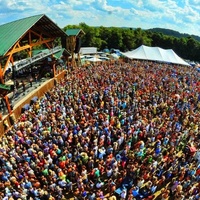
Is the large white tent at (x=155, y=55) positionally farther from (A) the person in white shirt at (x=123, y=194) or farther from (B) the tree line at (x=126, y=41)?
(A) the person in white shirt at (x=123, y=194)

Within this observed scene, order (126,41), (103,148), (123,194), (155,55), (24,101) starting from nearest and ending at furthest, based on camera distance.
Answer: (123,194), (103,148), (24,101), (155,55), (126,41)

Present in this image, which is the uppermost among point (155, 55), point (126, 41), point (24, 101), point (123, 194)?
point (126, 41)

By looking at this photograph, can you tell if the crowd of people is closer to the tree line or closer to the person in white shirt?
the person in white shirt

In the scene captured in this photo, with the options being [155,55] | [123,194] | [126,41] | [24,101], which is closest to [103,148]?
[123,194]

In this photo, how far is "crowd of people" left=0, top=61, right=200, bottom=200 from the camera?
1012cm

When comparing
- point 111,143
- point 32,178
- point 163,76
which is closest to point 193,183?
point 111,143

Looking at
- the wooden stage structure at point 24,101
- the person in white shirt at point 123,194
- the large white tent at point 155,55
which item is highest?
the large white tent at point 155,55

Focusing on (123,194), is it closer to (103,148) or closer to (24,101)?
(103,148)

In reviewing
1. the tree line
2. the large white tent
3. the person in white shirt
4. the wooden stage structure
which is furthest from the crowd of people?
the tree line

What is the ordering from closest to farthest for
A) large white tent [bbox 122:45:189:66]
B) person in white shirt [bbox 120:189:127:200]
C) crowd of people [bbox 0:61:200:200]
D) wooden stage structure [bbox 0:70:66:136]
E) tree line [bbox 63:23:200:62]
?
1. person in white shirt [bbox 120:189:127:200]
2. crowd of people [bbox 0:61:200:200]
3. wooden stage structure [bbox 0:70:66:136]
4. large white tent [bbox 122:45:189:66]
5. tree line [bbox 63:23:200:62]

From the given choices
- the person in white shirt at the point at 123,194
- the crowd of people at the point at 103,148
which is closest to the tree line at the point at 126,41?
the crowd of people at the point at 103,148

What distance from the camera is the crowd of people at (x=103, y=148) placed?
398 inches

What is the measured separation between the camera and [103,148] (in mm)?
12039

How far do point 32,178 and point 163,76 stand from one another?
1906 cm
